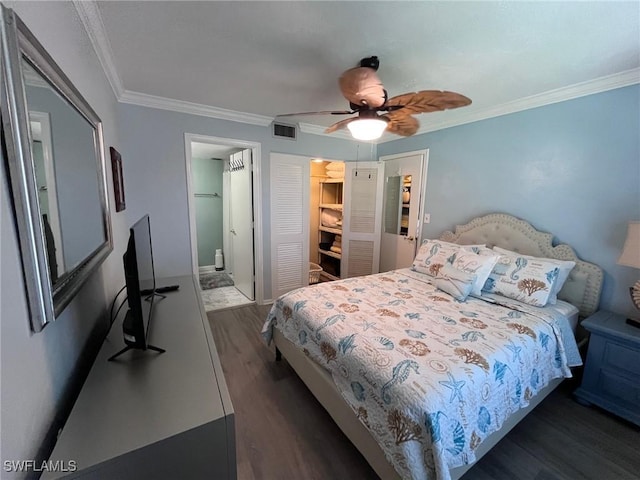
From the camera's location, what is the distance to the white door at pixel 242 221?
11.5 feet

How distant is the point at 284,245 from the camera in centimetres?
368

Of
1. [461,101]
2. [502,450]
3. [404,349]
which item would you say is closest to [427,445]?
[404,349]

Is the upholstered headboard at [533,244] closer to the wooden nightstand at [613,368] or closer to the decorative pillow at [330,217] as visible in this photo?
the wooden nightstand at [613,368]

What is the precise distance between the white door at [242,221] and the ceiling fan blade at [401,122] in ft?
6.14

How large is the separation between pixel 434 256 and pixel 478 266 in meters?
0.54

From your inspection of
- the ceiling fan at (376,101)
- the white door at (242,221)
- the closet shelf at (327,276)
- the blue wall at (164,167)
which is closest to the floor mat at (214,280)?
the white door at (242,221)

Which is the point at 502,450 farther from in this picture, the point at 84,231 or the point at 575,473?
the point at 84,231

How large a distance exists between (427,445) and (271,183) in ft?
9.92

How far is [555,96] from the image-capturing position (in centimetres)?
233

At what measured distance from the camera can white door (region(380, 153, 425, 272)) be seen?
363 cm

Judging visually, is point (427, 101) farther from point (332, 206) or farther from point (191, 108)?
point (332, 206)

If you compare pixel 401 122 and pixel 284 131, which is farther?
pixel 284 131

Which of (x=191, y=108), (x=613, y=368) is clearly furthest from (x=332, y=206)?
(x=613, y=368)

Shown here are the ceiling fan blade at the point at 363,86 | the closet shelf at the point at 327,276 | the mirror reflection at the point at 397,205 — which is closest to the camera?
the ceiling fan blade at the point at 363,86
